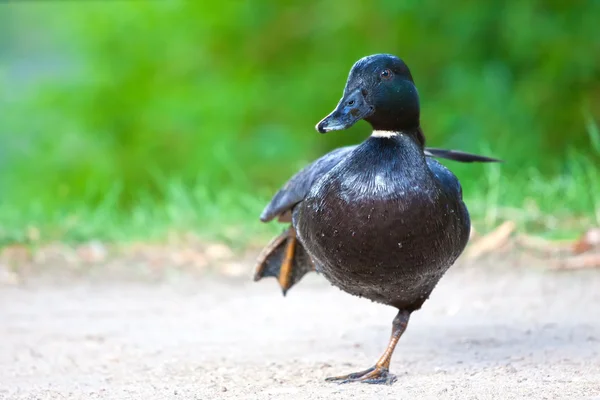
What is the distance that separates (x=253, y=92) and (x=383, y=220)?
613 cm

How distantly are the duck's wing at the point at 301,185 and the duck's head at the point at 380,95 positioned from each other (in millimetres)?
354

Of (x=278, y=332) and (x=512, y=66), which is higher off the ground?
(x=512, y=66)

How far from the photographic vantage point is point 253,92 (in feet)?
31.5

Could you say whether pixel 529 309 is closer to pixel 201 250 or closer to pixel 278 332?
pixel 278 332

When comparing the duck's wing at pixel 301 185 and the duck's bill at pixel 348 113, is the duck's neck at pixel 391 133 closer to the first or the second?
the duck's bill at pixel 348 113

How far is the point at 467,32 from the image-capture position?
884 cm

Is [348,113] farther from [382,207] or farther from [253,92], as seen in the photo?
[253,92]

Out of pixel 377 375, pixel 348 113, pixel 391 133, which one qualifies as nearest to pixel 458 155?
pixel 391 133

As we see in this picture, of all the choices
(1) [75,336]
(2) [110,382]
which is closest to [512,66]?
(1) [75,336]

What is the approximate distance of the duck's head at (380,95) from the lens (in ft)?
12.4

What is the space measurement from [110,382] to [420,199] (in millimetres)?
1476

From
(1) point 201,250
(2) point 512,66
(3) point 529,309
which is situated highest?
(2) point 512,66

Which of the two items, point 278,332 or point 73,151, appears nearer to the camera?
point 278,332

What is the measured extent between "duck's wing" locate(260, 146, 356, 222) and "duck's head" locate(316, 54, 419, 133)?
35cm
